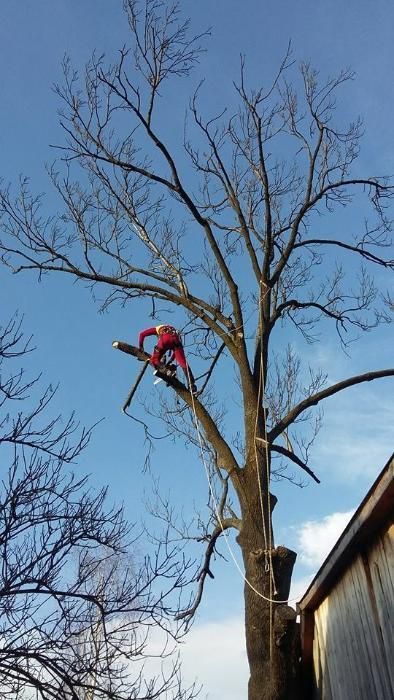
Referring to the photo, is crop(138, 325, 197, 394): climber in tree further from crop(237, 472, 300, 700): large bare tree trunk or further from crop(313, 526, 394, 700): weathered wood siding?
crop(313, 526, 394, 700): weathered wood siding

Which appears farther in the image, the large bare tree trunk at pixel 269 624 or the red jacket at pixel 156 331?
the red jacket at pixel 156 331

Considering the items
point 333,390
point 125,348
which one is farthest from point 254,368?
point 125,348

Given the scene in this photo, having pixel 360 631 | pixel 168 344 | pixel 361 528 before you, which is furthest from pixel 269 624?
pixel 168 344

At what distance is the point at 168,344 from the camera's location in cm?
706

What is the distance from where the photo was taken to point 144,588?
19.2ft

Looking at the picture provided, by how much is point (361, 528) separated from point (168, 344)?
128 inches

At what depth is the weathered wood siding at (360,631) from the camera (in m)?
4.30

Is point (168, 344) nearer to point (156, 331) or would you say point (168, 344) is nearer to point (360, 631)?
point (156, 331)

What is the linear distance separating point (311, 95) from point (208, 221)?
2.13 meters

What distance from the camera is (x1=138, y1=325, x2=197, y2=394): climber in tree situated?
692 cm

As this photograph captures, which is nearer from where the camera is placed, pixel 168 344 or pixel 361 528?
pixel 361 528

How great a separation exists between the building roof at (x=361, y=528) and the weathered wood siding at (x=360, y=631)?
6cm

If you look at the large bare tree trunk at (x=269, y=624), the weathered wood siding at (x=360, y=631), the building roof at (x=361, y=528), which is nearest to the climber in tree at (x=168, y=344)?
the large bare tree trunk at (x=269, y=624)

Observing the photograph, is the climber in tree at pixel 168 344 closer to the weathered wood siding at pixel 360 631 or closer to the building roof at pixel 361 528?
the building roof at pixel 361 528
